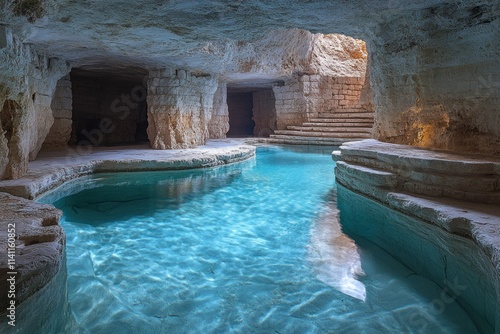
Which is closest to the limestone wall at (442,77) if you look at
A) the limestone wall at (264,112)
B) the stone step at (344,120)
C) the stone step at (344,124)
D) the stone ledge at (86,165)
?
the stone ledge at (86,165)

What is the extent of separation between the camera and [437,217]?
9.92ft

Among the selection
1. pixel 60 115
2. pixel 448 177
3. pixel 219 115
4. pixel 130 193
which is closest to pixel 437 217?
pixel 448 177

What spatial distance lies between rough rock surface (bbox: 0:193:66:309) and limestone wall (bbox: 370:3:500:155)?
16.3ft

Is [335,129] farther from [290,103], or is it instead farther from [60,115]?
[60,115]

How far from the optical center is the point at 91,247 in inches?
138

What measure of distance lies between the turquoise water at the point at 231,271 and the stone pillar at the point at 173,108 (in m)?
3.95

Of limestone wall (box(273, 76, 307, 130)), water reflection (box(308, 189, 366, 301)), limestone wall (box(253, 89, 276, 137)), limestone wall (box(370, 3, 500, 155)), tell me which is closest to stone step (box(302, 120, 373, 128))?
limestone wall (box(273, 76, 307, 130))

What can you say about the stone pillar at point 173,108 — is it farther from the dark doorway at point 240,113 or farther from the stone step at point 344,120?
the dark doorway at point 240,113

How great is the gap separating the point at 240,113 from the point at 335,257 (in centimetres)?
1646

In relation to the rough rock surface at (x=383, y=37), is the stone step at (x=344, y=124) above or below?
below

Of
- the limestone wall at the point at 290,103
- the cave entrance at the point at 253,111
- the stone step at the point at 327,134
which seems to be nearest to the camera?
the stone step at the point at 327,134

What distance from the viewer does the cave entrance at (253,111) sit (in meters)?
16.0

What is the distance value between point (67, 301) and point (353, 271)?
7.56 ft

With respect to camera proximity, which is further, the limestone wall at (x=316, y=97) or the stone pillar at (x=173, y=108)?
the limestone wall at (x=316, y=97)
